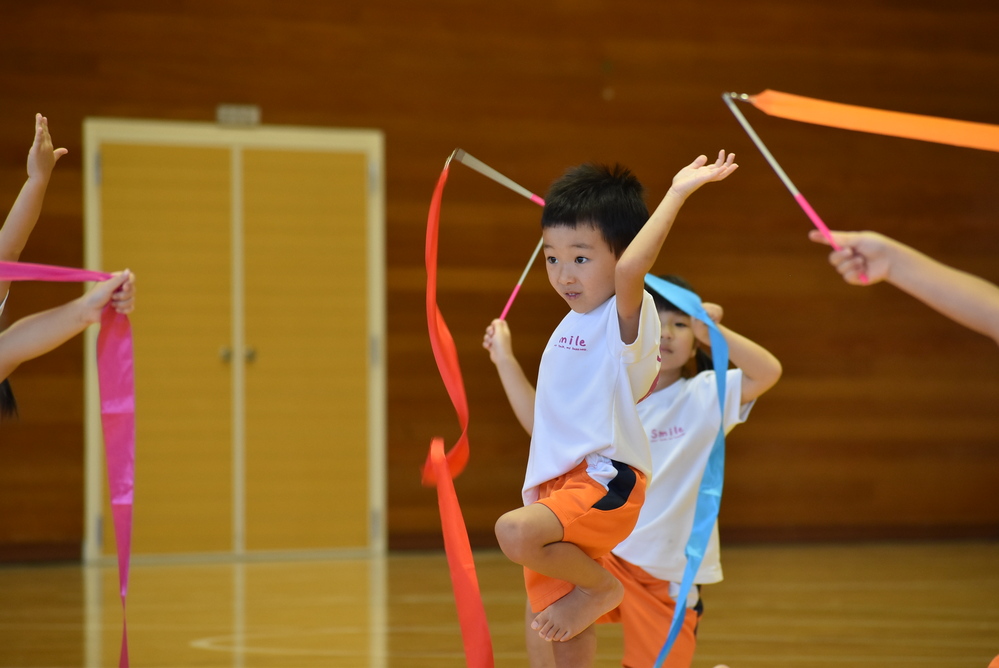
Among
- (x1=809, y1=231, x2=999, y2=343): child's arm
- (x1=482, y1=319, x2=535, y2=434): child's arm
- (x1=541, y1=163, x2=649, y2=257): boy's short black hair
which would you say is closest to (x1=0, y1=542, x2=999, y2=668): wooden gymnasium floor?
(x1=482, y1=319, x2=535, y2=434): child's arm

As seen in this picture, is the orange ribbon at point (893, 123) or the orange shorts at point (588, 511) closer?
the orange ribbon at point (893, 123)

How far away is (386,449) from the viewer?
21.9 feet

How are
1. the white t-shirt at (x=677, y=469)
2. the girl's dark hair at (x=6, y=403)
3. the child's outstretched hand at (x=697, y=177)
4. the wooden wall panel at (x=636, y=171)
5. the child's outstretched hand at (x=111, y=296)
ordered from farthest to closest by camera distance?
the wooden wall panel at (x=636, y=171)
the white t-shirt at (x=677, y=469)
the girl's dark hair at (x=6, y=403)
the child's outstretched hand at (x=111, y=296)
the child's outstretched hand at (x=697, y=177)

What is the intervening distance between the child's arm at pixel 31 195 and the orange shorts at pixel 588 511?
1356 millimetres

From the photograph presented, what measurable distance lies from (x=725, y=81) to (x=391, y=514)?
3566 mm

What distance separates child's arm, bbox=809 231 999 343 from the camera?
1577mm

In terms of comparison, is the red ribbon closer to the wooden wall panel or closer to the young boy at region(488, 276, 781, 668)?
the young boy at region(488, 276, 781, 668)

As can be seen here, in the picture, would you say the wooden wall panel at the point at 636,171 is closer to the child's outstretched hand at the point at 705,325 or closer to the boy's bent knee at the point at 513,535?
the child's outstretched hand at the point at 705,325

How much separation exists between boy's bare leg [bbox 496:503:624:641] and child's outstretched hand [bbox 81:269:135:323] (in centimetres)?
91

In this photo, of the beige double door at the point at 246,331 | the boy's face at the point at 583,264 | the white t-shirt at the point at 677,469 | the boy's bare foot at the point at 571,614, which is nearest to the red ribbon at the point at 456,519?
the boy's bare foot at the point at 571,614

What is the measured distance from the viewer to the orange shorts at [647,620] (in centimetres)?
287

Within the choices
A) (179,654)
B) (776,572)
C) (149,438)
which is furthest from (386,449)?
(179,654)

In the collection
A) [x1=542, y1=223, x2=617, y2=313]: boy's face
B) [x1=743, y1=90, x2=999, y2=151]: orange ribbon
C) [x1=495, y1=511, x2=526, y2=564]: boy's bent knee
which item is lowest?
[x1=495, y1=511, x2=526, y2=564]: boy's bent knee

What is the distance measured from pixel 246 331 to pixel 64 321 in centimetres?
434
